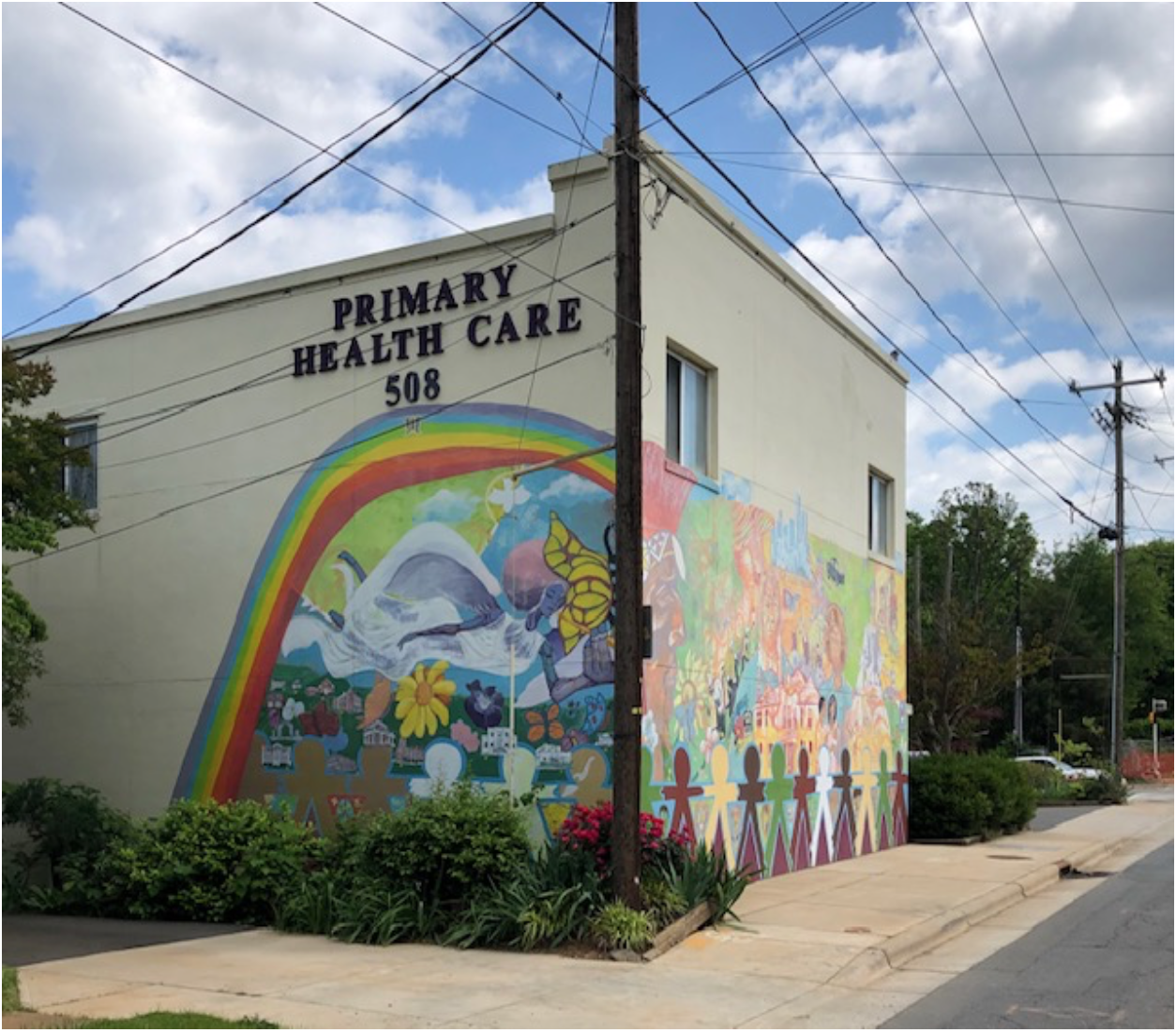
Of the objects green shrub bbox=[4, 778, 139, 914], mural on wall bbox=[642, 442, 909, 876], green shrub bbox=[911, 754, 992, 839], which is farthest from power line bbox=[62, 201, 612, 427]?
green shrub bbox=[911, 754, 992, 839]

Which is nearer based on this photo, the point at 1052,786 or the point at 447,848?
the point at 447,848

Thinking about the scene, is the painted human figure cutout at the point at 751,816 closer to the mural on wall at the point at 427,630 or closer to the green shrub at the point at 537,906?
the mural on wall at the point at 427,630

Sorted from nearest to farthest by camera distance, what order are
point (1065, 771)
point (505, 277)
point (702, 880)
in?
point (702, 880), point (505, 277), point (1065, 771)

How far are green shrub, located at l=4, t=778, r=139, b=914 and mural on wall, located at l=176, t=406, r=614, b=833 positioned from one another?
157 cm

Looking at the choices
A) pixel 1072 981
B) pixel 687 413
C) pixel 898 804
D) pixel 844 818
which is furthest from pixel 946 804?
pixel 1072 981

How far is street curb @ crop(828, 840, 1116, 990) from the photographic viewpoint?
11.9 metres

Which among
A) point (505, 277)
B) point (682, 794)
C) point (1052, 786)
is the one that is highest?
point (505, 277)

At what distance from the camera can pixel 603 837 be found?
44.2 feet

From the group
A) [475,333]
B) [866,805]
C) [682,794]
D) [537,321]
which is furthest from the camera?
[866,805]

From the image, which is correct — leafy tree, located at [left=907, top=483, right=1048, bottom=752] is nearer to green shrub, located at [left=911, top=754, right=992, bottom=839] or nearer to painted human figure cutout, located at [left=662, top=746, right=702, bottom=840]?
green shrub, located at [left=911, top=754, right=992, bottom=839]

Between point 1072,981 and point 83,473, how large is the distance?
14.6 meters

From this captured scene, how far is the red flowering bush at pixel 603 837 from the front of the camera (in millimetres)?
13383

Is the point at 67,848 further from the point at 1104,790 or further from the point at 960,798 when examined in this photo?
the point at 1104,790

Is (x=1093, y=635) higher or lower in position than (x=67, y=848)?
higher
